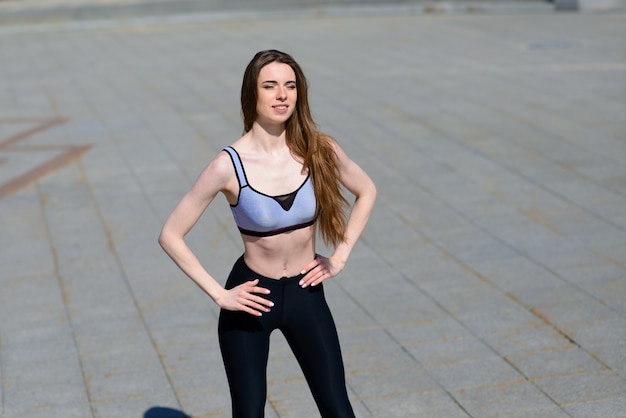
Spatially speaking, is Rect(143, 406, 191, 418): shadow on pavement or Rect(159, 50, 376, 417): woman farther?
Rect(143, 406, 191, 418): shadow on pavement

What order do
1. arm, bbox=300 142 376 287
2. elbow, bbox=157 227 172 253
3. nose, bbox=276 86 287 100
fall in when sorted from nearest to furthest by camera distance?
1. nose, bbox=276 86 287 100
2. elbow, bbox=157 227 172 253
3. arm, bbox=300 142 376 287

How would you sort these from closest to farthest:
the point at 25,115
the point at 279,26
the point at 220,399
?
the point at 220,399, the point at 25,115, the point at 279,26

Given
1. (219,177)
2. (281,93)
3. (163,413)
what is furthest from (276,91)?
(163,413)

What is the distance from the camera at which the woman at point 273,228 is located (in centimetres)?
450

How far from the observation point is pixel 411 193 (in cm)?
1090

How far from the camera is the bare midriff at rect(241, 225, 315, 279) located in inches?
181

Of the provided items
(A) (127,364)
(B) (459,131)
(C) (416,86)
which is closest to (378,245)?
(A) (127,364)

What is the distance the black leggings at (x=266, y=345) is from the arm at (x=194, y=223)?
0.34ft

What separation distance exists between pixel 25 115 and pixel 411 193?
736 cm

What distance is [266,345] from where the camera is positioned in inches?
184

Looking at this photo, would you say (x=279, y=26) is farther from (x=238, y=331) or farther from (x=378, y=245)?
(x=238, y=331)

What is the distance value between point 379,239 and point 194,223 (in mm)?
5121

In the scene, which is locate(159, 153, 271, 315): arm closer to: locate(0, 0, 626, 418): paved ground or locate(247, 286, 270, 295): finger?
locate(247, 286, 270, 295): finger

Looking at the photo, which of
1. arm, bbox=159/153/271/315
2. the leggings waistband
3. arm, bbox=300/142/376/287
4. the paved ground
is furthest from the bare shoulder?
the paved ground
